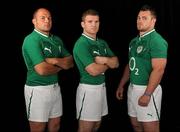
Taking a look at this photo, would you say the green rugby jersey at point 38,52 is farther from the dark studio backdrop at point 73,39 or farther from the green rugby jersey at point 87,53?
the dark studio backdrop at point 73,39

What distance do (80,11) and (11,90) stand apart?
2.89ft

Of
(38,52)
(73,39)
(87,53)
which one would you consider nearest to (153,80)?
(87,53)

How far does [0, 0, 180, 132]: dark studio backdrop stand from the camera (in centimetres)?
302

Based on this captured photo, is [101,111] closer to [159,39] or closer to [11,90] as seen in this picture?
[159,39]

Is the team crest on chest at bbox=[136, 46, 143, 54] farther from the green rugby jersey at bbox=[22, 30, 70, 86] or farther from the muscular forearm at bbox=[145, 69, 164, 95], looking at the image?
the green rugby jersey at bbox=[22, 30, 70, 86]

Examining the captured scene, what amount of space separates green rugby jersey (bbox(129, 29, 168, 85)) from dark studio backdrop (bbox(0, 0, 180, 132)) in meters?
0.60

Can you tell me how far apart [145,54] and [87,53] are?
0.39 meters

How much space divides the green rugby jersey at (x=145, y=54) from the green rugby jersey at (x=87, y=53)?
20cm

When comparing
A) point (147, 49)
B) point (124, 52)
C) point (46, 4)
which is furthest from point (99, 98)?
point (46, 4)

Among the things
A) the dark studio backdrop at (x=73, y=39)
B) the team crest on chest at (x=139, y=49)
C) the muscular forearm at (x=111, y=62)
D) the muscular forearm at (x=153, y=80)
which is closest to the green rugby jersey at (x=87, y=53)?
the muscular forearm at (x=111, y=62)

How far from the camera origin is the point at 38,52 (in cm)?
239

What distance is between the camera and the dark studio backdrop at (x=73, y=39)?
3.02 metres

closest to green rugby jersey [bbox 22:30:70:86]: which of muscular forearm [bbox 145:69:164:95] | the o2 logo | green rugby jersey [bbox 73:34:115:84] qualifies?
green rugby jersey [bbox 73:34:115:84]

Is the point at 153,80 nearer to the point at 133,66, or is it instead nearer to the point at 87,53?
the point at 133,66
